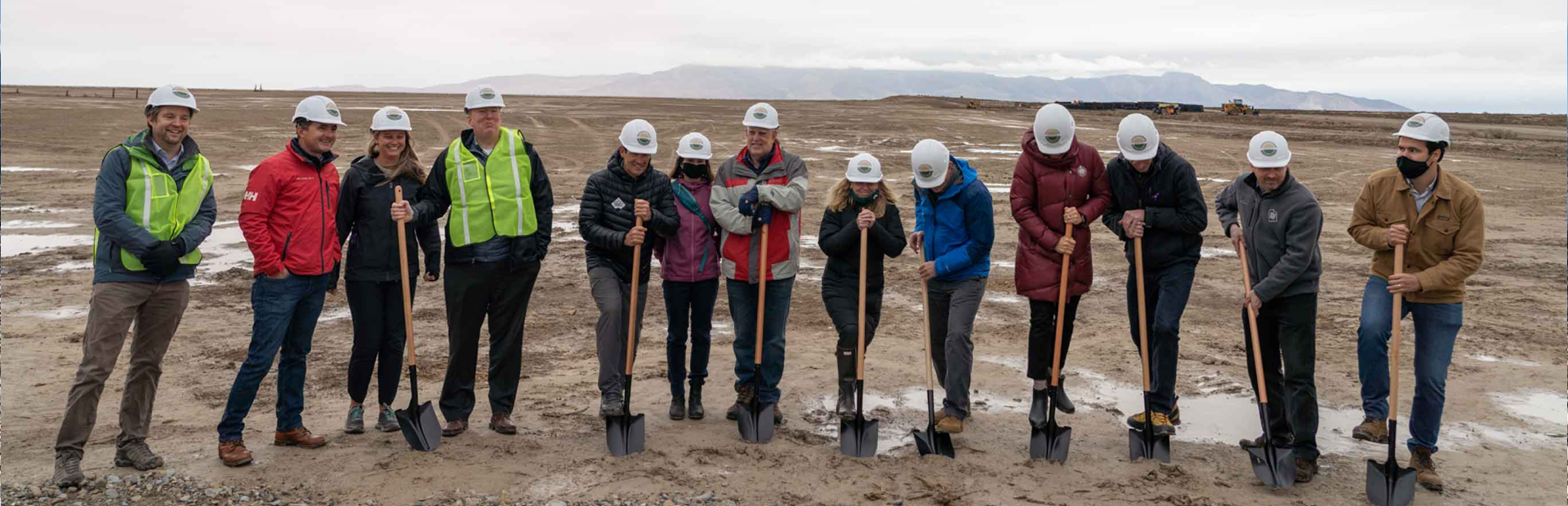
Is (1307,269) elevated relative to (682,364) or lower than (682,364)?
elevated

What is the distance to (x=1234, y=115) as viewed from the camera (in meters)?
52.3

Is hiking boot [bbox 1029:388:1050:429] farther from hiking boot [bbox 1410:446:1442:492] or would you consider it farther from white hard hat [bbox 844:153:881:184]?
hiking boot [bbox 1410:446:1442:492]

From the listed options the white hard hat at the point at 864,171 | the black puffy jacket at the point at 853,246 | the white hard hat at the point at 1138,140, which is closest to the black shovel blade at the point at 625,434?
the black puffy jacket at the point at 853,246

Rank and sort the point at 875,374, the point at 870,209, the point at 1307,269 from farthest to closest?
the point at 875,374 → the point at 870,209 → the point at 1307,269

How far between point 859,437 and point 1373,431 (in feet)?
10.7

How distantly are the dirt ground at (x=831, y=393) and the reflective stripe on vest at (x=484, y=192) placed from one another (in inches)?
51.0

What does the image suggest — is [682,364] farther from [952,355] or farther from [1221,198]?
[1221,198]

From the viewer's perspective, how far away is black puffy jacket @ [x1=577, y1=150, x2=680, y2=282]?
6.46 meters

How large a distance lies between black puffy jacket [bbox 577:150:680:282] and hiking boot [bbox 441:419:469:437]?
1.24 meters

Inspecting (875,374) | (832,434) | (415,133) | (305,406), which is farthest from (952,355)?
(415,133)

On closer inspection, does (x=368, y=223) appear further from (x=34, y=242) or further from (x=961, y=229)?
(x=34, y=242)

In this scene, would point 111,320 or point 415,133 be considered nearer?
point 111,320

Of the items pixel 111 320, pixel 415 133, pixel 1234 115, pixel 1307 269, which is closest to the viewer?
pixel 111 320

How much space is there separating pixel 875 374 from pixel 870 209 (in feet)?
6.91
